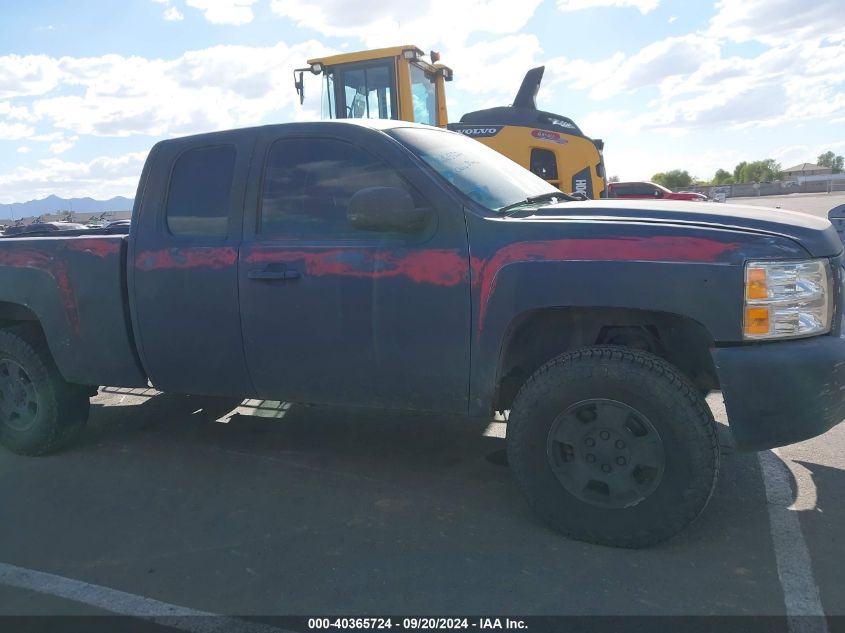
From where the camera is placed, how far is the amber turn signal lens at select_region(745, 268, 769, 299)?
2.84m

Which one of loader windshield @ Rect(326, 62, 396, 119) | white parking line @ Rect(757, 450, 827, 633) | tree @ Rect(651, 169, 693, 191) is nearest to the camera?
white parking line @ Rect(757, 450, 827, 633)

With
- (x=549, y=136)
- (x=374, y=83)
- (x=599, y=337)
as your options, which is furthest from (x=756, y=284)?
(x=549, y=136)

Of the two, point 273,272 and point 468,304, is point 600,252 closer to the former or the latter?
point 468,304

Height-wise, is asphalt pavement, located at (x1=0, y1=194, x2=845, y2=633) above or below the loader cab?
below

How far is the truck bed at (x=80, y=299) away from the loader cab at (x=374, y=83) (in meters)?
6.34

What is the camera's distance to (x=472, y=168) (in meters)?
3.79

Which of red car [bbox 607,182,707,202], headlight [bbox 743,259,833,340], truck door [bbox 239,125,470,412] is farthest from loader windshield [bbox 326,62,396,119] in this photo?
red car [bbox 607,182,707,202]

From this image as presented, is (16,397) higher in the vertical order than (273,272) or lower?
lower

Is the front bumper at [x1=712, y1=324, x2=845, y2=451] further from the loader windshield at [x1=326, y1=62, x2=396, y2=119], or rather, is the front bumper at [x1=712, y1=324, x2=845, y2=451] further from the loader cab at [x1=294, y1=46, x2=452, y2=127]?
the loader windshield at [x1=326, y1=62, x2=396, y2=119]

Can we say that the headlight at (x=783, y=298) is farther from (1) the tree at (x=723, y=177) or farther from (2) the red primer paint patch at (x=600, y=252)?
(1) the tree at (x=723, y=177)

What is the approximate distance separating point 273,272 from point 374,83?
7.40m

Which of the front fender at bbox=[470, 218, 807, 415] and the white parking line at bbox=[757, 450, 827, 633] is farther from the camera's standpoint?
the front fender at bbox=[470, 218, 807, 415]

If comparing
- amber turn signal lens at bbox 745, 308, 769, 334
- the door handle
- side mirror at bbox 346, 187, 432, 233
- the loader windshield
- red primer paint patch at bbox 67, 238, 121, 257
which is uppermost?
the loader windshield

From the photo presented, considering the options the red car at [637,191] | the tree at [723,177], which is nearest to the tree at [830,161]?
the tree at [723,177]
